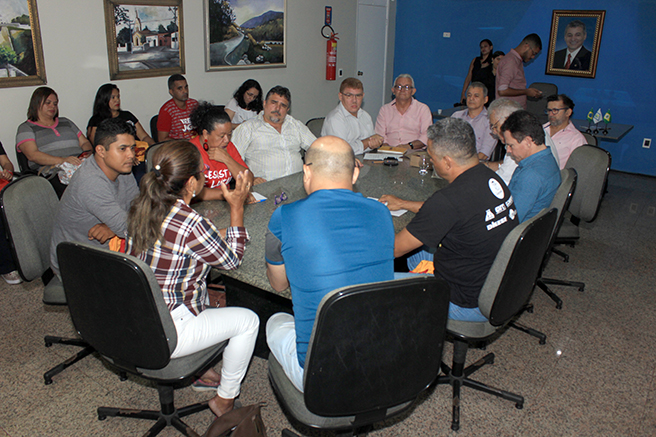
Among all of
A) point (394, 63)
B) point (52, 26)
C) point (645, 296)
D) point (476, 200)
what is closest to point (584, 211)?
point (645, 296)

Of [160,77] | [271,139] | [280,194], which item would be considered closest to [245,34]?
[160,77]

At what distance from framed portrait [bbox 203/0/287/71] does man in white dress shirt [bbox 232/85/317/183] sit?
2420mm

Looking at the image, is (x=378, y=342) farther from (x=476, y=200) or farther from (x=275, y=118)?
(x=275, y=118)

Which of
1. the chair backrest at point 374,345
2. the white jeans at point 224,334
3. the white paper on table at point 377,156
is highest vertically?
the white paper on table at point 377,156

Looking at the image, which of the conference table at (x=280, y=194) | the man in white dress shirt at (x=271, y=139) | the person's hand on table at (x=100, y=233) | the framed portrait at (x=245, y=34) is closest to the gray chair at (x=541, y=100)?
the framed portrait at (x=245, y=34)

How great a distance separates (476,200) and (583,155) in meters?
1.79

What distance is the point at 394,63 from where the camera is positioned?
8336 mm

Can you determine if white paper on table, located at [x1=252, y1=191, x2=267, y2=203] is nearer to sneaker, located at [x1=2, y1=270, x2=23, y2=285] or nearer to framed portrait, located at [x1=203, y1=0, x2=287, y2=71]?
sneaker, located at [x1=2, y1=270, x2=23, y2=285]

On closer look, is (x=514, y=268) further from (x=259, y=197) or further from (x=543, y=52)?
(x=543, y=52)

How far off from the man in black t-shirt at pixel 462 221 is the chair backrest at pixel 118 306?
3.30 ft

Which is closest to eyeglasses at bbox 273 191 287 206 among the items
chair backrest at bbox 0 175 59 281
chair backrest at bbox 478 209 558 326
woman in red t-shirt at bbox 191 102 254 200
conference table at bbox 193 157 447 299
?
conference table at bbox 193 157 447 299

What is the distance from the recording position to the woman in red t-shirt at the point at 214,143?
9.76 feet

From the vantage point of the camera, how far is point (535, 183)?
250cm

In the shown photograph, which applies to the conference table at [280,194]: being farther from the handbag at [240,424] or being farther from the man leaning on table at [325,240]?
the handbag at [240,424]
